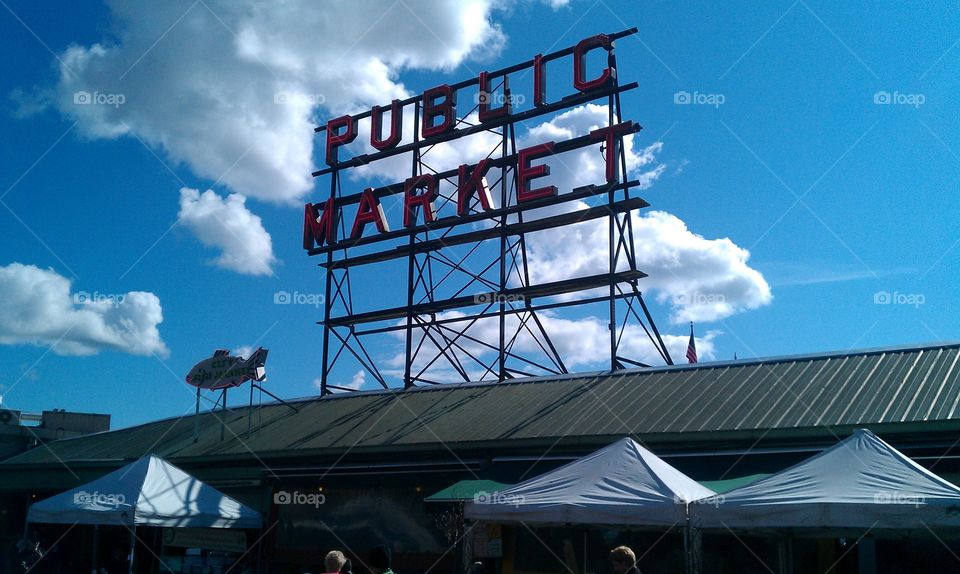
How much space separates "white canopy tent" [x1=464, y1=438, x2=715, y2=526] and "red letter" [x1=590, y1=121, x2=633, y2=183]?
1002cm

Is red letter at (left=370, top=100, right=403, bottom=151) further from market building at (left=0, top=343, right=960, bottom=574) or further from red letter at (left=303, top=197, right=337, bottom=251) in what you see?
market building at (left=0, top=343, right=960, bottom=574)

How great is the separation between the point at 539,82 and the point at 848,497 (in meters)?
15.1

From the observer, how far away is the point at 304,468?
16625mm

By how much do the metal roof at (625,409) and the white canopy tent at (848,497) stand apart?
8.73ft

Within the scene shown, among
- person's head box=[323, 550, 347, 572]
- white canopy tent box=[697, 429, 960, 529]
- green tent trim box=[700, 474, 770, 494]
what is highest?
green tent trim box=[700, 474, 770, 494]

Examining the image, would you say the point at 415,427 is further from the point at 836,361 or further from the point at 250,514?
the point at 836,361

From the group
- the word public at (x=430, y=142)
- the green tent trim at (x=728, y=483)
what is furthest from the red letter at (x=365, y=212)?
the green tent trim at (x=728, y=483)

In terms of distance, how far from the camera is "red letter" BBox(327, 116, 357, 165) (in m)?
24.7

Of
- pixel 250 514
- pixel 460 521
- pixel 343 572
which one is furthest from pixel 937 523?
pixel 250 514

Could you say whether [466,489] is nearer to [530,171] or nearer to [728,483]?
[728,483]

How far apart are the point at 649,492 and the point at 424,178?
14.4 m

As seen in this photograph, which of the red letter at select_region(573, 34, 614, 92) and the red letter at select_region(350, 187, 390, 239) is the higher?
the red letter at select_region(573, 34, 614, 92)

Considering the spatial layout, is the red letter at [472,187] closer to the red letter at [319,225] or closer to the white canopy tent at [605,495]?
the red letter at [319,225]

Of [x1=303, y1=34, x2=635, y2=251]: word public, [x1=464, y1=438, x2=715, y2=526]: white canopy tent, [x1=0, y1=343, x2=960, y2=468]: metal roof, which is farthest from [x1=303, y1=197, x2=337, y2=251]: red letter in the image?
[x1=464, y1=438, x2=715, y2=526]: white canopy tent
